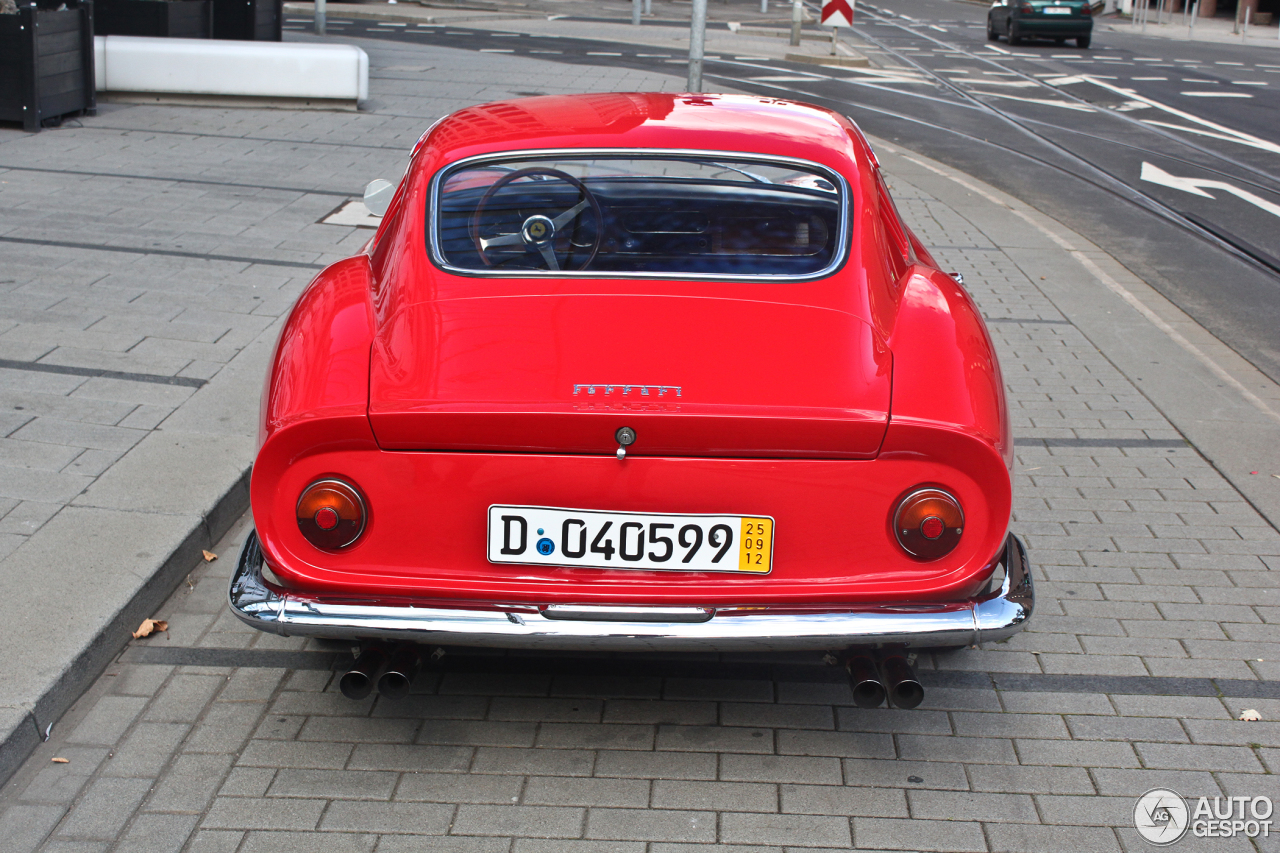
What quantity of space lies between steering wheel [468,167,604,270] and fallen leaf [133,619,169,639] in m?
1.53

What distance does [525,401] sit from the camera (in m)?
2.81

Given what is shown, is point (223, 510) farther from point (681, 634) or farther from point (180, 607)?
point (681, 634)

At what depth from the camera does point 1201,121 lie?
1752 cm

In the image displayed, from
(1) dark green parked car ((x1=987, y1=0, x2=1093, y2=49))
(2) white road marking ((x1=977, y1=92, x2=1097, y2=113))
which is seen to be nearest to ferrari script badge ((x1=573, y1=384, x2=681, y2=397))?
(2) white road marking ((x1=977, y1=92, x2=1097, y2=113))

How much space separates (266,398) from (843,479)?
4.80 feet

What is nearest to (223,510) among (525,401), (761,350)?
(525,401)

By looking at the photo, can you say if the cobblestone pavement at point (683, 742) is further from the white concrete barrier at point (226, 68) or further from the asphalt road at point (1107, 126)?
the white concrete barrier at point (226, 68)

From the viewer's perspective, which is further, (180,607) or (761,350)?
(180,607)

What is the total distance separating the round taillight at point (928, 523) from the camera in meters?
2.87

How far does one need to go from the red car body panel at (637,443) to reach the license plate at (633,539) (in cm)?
3

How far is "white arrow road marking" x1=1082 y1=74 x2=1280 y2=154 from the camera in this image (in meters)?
15.5

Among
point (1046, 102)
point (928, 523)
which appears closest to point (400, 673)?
point (928, 523)

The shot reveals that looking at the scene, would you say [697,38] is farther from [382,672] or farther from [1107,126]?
[382,672]

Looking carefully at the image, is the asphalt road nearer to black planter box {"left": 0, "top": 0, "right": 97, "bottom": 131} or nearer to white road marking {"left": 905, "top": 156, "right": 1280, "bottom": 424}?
white road marking {"left": 905, "top": 156, "right": 1280, "bottom": 424}
